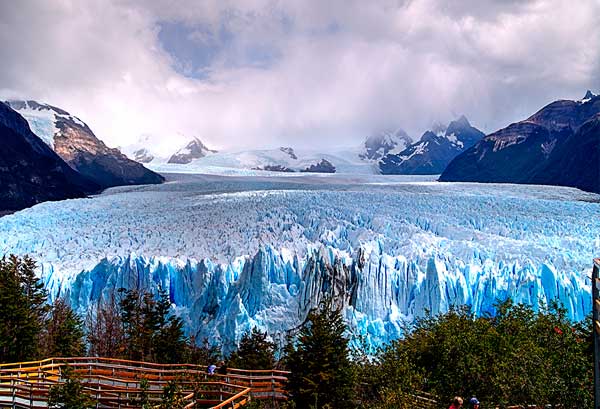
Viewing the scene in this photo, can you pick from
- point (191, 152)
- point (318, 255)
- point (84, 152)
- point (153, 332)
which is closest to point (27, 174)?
point (84, 152)

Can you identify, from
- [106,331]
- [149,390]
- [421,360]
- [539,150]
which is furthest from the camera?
[539,150]

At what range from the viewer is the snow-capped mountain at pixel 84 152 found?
68938 mm

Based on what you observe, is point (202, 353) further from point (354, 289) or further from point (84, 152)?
point (84, 152)

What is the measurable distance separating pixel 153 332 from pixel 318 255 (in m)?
7.20

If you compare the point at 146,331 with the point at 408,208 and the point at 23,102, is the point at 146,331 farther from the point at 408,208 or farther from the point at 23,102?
the point at 23,102

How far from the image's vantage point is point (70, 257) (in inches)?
1070

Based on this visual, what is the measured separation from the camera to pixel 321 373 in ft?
41.3

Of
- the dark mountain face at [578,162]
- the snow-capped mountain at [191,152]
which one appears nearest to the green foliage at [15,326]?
the dark mountain face at [578,162]

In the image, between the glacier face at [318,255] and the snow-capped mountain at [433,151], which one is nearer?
the glacier face at [318,255]

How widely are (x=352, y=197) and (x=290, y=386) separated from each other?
2183 cm

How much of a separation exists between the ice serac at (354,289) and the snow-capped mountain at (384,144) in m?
107

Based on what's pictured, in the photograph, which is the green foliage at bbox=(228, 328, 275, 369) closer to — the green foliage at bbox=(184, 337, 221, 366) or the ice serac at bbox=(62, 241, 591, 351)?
the green foliage at bbox=(184, 337, 221, 366)

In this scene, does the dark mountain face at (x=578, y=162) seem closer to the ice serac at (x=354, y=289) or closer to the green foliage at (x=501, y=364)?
the ice serac at (x=354, y=289)

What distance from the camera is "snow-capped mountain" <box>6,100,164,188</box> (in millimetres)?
68938
